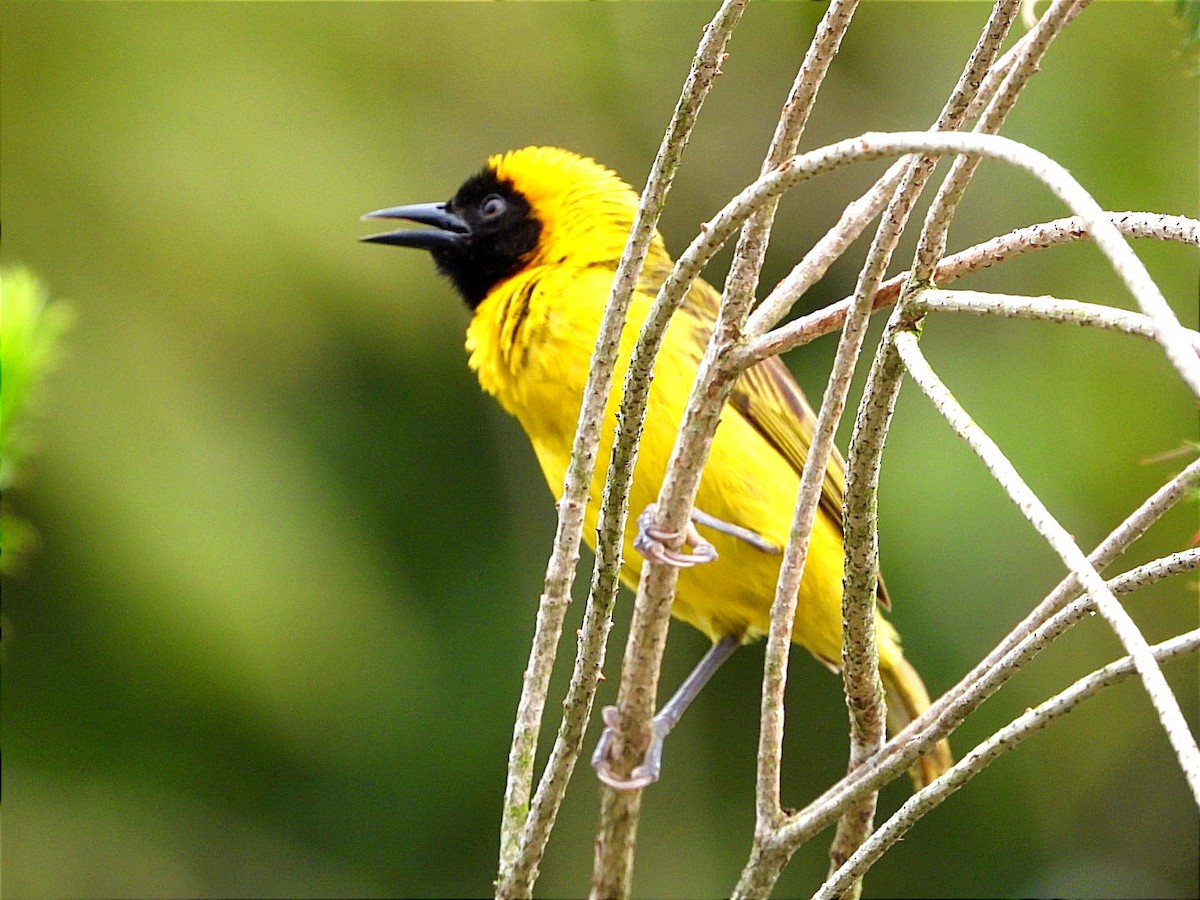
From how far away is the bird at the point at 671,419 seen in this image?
2.56 metres

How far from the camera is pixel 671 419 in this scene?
2.51 meters

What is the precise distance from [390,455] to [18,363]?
396 cm

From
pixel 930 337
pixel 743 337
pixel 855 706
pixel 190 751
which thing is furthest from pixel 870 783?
pixel 190 751

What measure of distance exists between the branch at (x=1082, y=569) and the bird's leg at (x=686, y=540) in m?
0.32

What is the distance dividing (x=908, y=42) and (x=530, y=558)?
1.91 metres

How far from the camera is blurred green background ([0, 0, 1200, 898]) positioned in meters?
3.96

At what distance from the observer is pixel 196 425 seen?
4.28 m

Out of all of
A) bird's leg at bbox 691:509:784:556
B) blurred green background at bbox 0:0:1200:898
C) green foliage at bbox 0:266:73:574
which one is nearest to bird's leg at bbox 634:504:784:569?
bird's leg at bbox 691:509:784:556

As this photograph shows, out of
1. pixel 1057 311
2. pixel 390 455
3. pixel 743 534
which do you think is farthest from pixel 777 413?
pixel 390 455

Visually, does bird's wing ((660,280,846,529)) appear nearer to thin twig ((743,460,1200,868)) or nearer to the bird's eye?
the bird's eye

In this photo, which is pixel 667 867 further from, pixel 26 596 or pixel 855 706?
pixel 855 706

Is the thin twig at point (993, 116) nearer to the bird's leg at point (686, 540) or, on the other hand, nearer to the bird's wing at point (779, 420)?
the bird's leg at point (686, 540)

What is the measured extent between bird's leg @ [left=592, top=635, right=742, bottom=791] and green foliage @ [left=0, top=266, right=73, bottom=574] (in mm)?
795

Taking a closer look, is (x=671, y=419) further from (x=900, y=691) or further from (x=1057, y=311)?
(x=1057, y=311)
